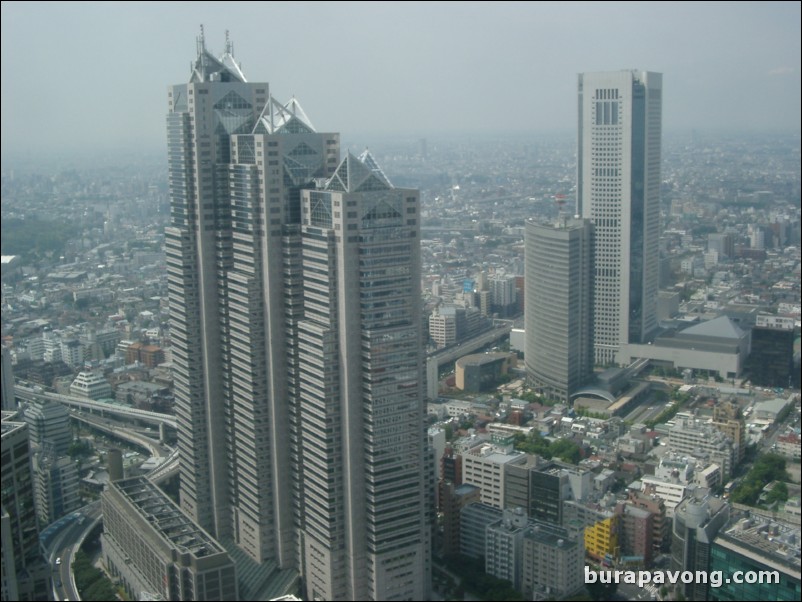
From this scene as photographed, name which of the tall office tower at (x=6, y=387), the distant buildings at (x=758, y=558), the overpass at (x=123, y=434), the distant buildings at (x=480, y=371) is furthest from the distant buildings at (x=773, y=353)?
the tall office tower at (x=6, y=387)

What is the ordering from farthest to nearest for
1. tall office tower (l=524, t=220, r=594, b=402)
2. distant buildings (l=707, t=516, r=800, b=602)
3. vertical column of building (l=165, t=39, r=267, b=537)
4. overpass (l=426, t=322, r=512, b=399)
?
1. overpass (l=426, t=322, r=512, b=399)
2. tall office tower (l=524, t=220, r=594, b=402)
3. vertical column of building (l=165, t=39, r=267, b=537)
4. distant buildings (l=707, t=516, r=800, b=602)

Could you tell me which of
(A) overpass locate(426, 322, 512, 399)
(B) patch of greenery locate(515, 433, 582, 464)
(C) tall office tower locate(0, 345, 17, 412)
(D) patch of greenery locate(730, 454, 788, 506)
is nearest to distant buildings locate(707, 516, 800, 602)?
(D) patch of greenery locate(730, 454, 788, 506)

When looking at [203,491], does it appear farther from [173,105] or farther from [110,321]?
[110,321]

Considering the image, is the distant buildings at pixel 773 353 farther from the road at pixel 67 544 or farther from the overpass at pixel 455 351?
the road at pixel 67 544

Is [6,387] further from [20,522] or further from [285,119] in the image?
[285,119]

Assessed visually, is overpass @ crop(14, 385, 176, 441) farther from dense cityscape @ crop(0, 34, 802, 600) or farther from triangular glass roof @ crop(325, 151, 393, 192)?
triangular glass roof @ crop(325, 151, 393, 192)

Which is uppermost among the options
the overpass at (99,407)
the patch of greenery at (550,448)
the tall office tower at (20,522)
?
the tall office tower at (20,522)
